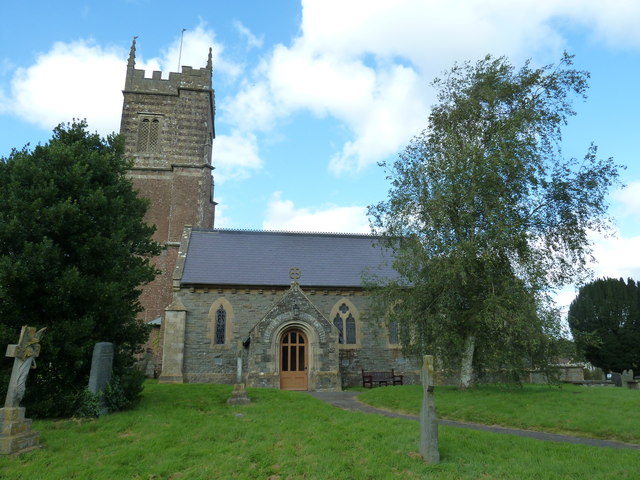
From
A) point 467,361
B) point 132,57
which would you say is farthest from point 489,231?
point 132,57

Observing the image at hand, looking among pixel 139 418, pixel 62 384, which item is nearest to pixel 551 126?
pixel 139 418

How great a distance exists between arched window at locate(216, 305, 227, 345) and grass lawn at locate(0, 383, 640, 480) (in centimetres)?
1131

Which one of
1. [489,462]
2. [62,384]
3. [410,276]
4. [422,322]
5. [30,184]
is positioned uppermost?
[30,184]

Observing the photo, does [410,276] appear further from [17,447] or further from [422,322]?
[17,447]

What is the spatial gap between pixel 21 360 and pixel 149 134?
29.1 m

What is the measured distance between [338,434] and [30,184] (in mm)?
10613

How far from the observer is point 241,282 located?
24359mm

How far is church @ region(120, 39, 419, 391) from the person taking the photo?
21.4 m

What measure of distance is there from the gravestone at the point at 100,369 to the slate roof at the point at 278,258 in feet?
39.3

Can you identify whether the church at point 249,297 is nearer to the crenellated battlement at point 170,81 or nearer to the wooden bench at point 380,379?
the wooden bench at point 380,379

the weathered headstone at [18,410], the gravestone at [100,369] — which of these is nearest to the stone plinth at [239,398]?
the gravestone at [100,369]

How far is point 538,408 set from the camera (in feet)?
43.3

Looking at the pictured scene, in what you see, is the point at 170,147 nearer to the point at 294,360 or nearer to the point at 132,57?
the point at 132,57

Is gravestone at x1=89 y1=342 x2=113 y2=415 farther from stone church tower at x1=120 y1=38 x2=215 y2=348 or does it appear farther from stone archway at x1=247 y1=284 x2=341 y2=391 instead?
stone church tower at x1=120 y1=38 x2=215 y2=348
